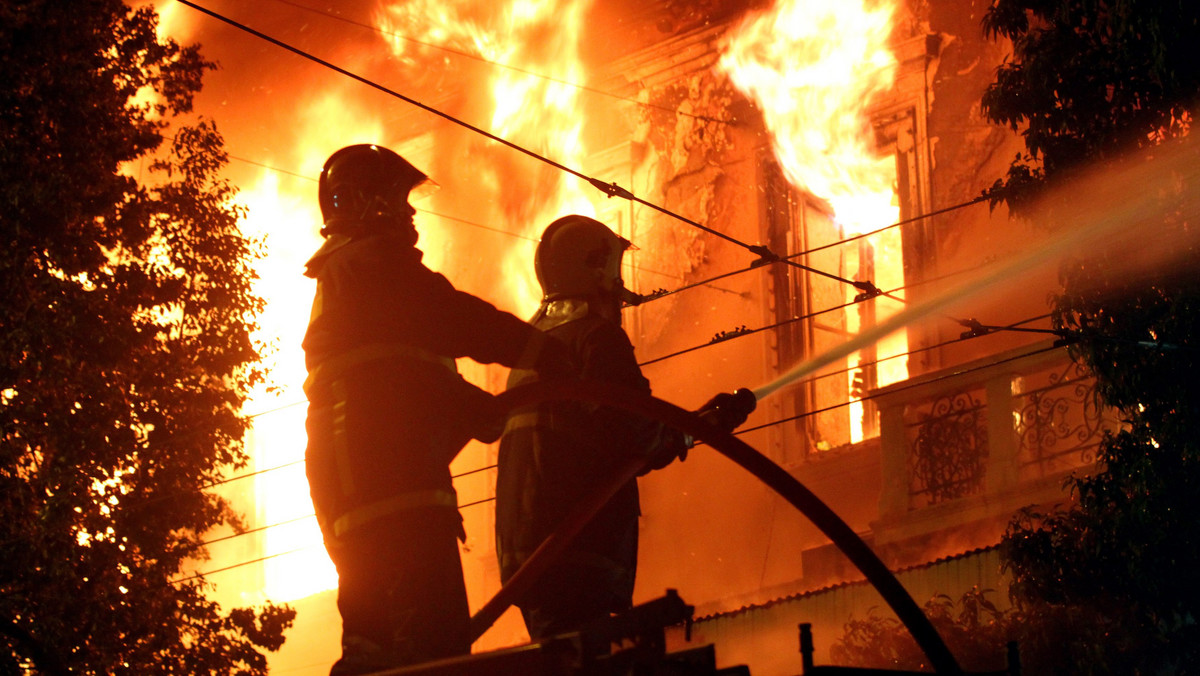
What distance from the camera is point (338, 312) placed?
7.21m

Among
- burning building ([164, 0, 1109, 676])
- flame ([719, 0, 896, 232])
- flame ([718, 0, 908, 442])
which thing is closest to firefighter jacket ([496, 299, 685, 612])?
burning building ([164, 0, 1109, 676])

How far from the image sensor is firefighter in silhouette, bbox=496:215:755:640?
7715mm

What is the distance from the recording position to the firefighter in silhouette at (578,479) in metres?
7.71

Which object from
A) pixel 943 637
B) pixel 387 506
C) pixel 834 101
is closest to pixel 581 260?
pixel 387 506

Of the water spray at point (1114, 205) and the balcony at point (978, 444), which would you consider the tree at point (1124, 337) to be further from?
the balcony at point (978, 444)

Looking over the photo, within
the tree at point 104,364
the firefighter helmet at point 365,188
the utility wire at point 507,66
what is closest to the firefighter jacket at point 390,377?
the firefighter helmet at point 365,188

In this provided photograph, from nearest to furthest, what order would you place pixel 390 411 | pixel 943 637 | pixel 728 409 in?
pixel 390 411 < pixel 728 409 < pixel 943 637

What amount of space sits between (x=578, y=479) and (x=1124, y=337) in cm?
496

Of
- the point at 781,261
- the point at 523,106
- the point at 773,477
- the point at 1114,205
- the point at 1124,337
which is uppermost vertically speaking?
the point at 523,106

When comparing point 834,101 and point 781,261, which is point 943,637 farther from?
point 834,101

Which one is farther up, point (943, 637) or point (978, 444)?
point (978, 444)

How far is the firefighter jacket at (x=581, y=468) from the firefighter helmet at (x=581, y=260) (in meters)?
0.39

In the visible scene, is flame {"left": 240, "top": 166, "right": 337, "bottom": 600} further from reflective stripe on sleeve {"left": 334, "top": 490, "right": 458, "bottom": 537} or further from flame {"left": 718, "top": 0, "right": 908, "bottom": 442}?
reflective stripe on sleeve {"left": 334, "top": 490, "right": 458, "bottom": 537}

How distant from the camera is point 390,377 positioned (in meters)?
7.00
